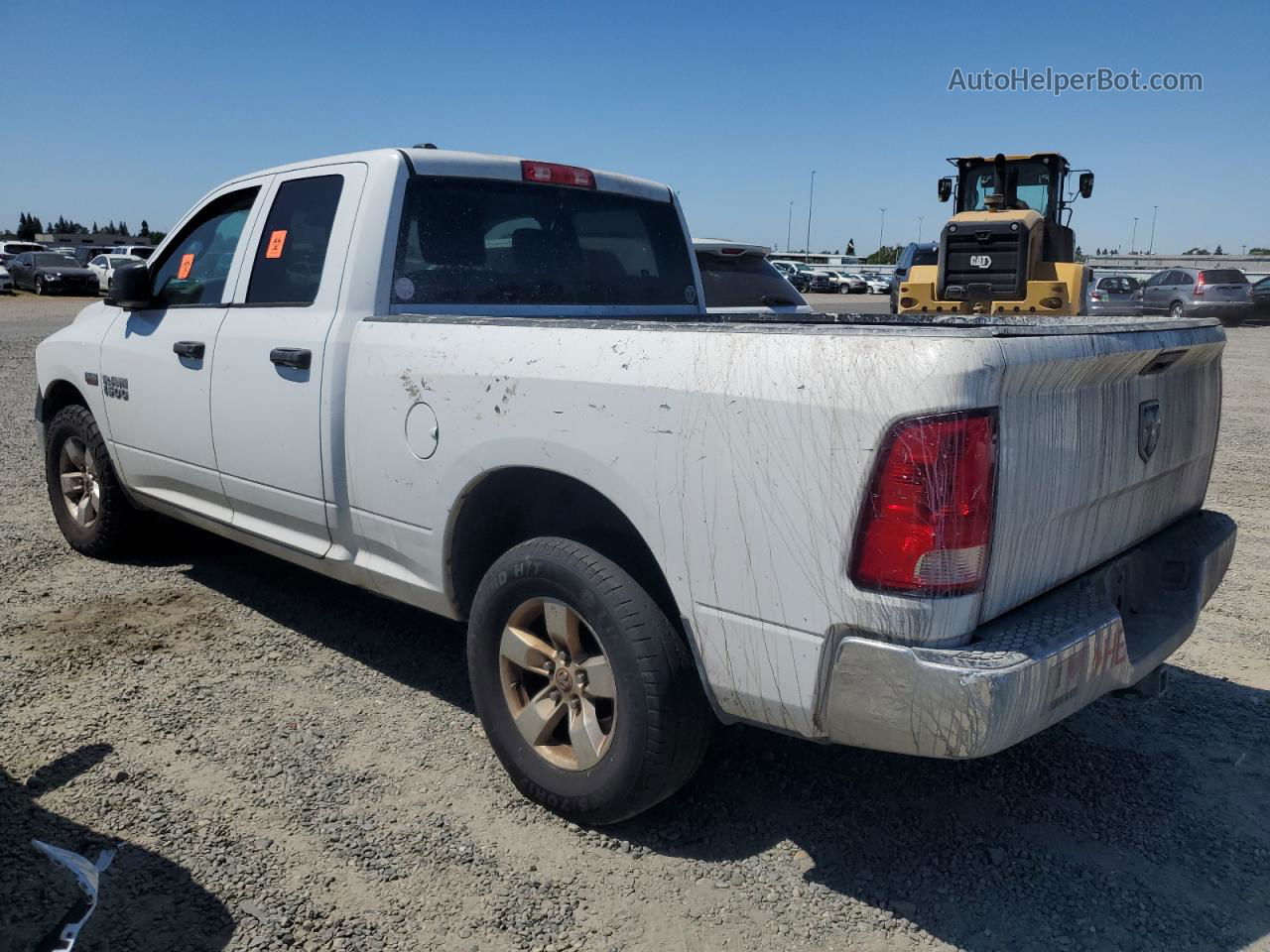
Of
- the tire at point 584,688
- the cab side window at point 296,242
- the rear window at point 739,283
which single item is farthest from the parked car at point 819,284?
the tire at point 584,688

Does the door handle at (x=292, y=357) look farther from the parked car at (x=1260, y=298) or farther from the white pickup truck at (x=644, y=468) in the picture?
the parked car at (x=1260, y=298)

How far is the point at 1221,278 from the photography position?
28984 millimetres

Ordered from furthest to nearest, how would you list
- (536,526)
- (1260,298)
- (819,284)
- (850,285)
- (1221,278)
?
(819,284)
(850,285)
(1260,298)
(1221,278)
(536,526)

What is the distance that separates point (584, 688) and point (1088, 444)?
1537 mm

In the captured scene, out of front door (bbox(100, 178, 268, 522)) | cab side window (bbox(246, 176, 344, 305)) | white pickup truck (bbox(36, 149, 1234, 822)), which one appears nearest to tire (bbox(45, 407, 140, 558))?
front door (bbox(100, 178, 268, 522))

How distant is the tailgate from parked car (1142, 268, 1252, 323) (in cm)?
2858

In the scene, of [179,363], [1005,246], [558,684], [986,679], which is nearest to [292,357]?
[179,363]

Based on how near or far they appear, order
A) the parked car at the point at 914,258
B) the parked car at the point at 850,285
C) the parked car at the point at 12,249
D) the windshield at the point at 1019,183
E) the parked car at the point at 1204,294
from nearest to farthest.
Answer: the windshield at the point at 1019,183
the parked car at the point at 914,258
the parked car at the point at 1204,294
the parked car at the point at 12,249
the parked car at the point at 850,285

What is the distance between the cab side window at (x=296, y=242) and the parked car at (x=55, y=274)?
3389 cm

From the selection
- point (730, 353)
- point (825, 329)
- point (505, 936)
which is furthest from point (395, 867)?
point (825, 329)

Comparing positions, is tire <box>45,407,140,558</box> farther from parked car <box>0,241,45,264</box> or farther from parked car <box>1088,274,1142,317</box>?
parked car <box>0,241,45,264</box>

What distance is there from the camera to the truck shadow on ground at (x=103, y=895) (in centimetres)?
256

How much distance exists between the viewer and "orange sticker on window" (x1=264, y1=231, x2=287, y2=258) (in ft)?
13.7

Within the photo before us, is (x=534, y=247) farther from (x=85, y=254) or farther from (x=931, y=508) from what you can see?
(x=85, y=254)
